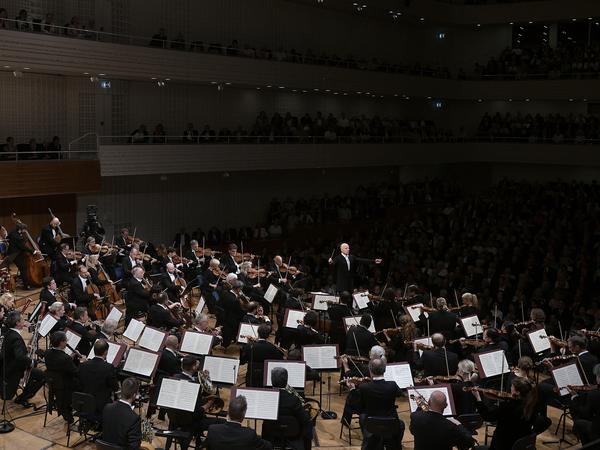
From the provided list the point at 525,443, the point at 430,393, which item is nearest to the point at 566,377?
the point at 525,443

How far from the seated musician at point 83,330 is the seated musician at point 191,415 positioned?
2.54m

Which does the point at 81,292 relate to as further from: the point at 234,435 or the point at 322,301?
the point at 234,435

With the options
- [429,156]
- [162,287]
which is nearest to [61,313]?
[162,287]

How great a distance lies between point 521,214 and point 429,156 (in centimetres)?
967

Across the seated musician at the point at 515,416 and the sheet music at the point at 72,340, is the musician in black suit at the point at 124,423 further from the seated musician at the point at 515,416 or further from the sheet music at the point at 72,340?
the seated musician at the point at 515,416

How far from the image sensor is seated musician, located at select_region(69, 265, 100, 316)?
14.4m

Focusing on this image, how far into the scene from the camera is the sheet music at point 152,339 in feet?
35.2

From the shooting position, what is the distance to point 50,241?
1744 centimetres

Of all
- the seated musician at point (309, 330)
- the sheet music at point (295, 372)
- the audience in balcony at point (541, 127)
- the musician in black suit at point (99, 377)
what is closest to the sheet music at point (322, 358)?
the sheet music at point (295, 372)

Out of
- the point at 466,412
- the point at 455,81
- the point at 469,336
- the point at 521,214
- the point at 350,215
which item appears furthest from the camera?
the point at 455,81

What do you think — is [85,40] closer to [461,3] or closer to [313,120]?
[313,120]

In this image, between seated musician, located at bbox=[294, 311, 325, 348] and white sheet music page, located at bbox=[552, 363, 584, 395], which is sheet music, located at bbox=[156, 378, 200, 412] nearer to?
seated musician, located at bbox=[294, 311, 325, 348]

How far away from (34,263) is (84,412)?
890 centimetres

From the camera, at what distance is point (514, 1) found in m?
34.7
